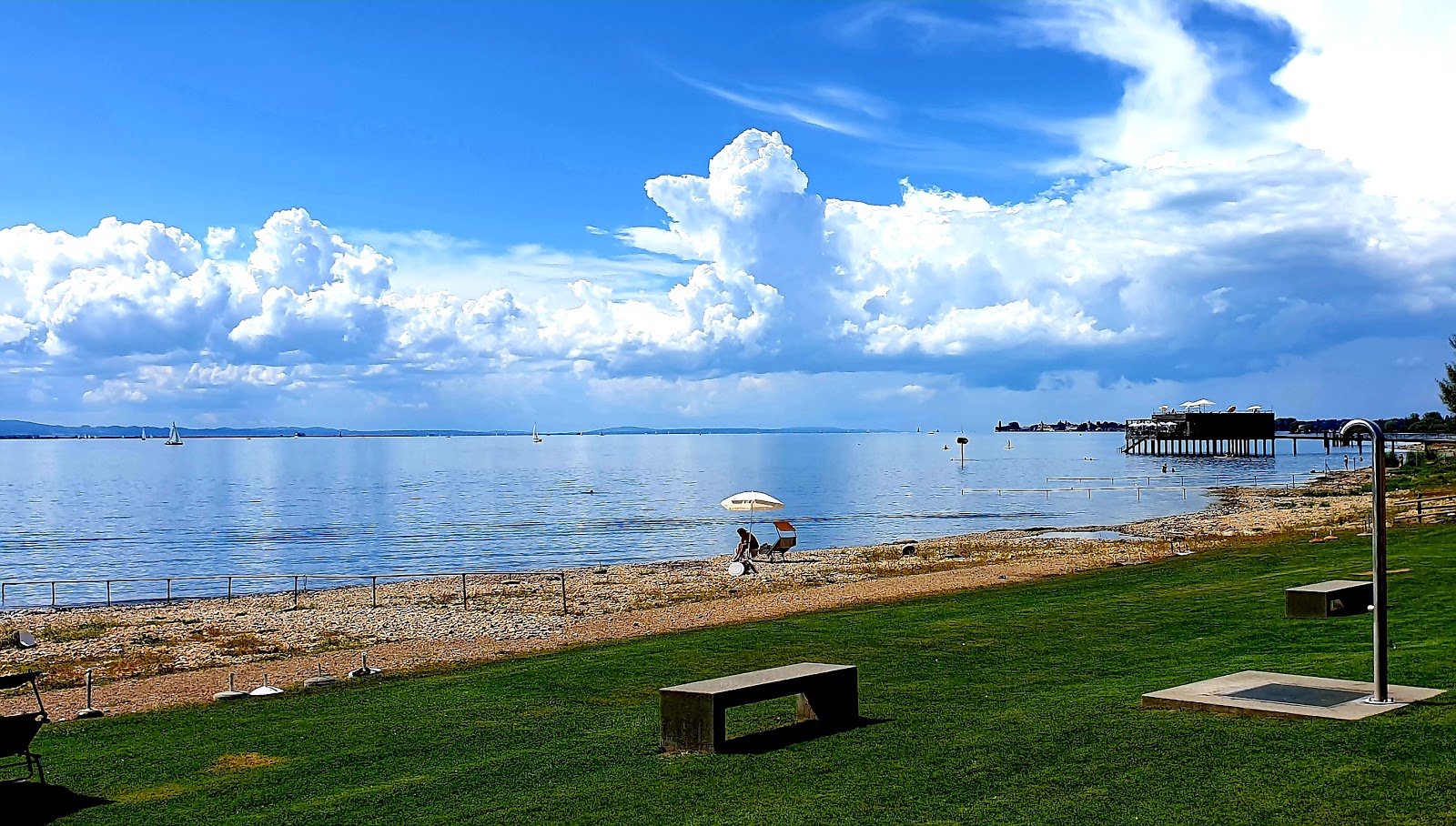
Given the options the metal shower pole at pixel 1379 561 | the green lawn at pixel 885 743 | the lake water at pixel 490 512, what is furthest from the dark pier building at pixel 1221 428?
the metal shower pole at pixel 1379 561

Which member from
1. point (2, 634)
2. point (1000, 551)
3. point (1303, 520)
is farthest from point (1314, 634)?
point (1303, 520)

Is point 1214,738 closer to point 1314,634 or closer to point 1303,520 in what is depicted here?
point 1314,634

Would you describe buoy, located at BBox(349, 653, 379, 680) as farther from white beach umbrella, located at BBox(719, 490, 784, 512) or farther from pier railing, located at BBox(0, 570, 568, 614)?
white beach umbrella, located at BBox(719, 490, 784, 512)

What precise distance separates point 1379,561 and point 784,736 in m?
4.86

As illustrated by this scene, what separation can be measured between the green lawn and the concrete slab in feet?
0.81

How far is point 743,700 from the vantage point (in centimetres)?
952

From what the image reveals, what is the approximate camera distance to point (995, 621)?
17.5 metres

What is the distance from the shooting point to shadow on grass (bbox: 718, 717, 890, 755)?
30.9ft

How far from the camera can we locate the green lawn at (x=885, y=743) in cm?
744

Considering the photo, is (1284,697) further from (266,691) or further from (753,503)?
(753,503)

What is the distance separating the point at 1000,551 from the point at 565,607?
21.0 metres

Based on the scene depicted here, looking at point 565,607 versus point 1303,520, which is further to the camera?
point 1303,520

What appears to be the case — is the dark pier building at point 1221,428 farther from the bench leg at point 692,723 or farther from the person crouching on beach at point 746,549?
the bench leg at point 692,723

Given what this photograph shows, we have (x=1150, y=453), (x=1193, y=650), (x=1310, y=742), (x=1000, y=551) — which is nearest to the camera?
(x=1310, y=742)
